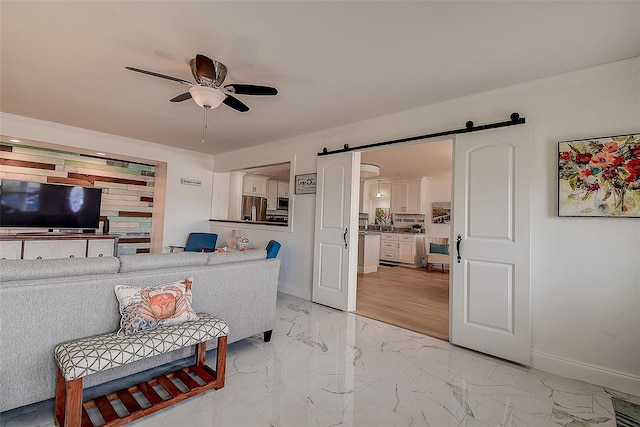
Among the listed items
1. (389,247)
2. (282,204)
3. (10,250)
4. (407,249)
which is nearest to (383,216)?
(389,247)

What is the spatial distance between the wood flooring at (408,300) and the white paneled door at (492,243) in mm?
471

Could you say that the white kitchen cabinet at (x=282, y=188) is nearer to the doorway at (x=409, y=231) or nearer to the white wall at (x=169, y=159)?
the doorway at (x=409, y=231)

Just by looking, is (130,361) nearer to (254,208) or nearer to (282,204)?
(254,208)

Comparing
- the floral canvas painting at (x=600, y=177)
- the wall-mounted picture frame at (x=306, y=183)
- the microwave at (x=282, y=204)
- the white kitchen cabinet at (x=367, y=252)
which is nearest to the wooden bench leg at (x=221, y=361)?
the wall-mounted picture frame at (x=306, y=183)

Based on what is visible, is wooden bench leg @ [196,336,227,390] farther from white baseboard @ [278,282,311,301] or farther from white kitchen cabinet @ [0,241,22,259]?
white kitchen cabinet @ [0,241,22,259]

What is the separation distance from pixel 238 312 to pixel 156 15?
2.20m

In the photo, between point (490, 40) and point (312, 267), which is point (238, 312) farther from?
point (490, 40)

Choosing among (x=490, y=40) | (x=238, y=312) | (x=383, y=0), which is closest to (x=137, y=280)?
(x=238, y=312)

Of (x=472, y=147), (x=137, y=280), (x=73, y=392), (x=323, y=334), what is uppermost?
(x=472, y=147)

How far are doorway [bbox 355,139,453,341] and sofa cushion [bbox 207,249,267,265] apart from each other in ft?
5.56

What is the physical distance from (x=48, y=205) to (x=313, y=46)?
15.5 feet

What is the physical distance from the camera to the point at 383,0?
5.57 ft

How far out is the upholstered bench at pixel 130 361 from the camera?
1.48m

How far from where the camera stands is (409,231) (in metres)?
8.40
